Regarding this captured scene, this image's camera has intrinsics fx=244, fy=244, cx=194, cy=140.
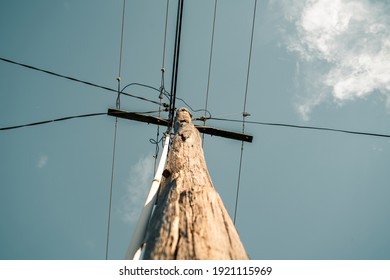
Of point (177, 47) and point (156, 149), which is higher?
point (177, 47)

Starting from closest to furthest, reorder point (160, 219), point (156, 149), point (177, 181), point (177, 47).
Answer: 1. point (160, 219)
2. point (177, 181)
3. point (177, 47)
4. point (156, 149)

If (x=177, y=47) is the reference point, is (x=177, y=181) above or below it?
below

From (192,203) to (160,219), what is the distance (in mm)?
231

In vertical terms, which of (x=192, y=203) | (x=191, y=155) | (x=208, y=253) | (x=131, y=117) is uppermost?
(x=131, y=117)

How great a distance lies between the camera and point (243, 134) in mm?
5371

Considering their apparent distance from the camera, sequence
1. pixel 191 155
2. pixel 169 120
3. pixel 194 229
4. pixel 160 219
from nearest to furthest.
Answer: pixel 194 229
pixel 160 219
pixel 191 155
pixel 169 120

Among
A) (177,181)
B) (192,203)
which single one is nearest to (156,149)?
(177,181)
